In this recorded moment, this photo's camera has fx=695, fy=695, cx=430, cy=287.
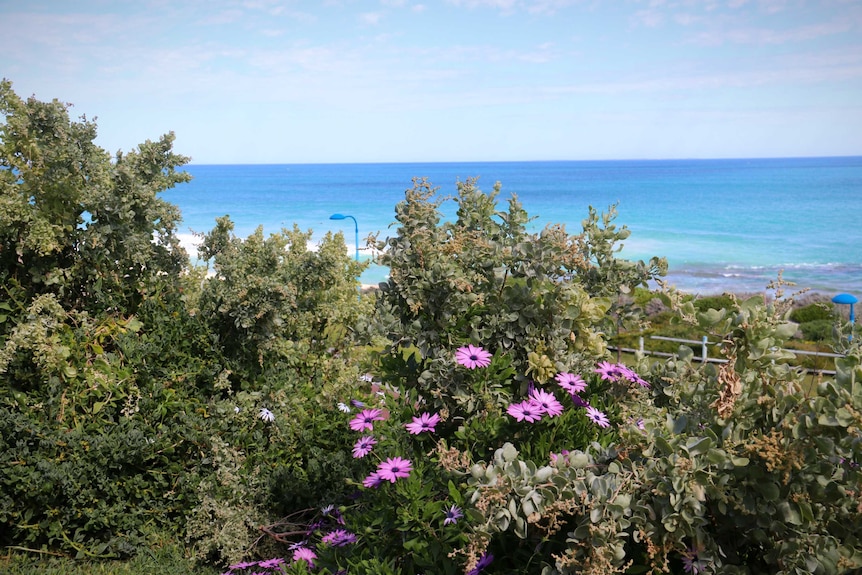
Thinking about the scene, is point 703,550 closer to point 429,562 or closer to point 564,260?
point 429,562

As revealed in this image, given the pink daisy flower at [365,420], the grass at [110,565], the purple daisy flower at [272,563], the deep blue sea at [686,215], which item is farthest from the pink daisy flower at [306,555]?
the deep blue sea at [686,215]

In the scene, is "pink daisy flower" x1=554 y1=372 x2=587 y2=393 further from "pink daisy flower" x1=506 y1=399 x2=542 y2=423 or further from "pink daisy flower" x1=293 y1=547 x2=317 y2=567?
"pink daisy flower" x1=293 y1=547 x2=317 y2=567

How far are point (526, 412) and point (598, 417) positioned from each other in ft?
1.07

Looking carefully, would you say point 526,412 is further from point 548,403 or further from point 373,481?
point 373,481

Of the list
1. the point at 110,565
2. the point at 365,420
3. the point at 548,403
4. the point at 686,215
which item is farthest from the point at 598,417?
the point at 686,215

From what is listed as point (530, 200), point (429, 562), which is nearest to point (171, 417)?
point (429, 562)

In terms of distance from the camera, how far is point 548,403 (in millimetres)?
2441

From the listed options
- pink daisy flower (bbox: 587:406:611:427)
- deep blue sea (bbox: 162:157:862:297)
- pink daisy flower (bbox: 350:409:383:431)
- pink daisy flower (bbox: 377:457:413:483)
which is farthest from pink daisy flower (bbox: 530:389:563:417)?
deep blue sea (bbox: 162:157:862:297)

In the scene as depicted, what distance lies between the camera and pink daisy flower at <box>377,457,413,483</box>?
225 centimetres

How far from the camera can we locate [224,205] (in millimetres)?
71750

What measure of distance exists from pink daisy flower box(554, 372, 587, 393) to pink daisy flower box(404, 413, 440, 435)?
0.47 m

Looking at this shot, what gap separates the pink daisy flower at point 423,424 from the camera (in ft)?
8.20

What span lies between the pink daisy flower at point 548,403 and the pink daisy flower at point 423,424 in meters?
0.36

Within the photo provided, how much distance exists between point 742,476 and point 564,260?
104 cm
